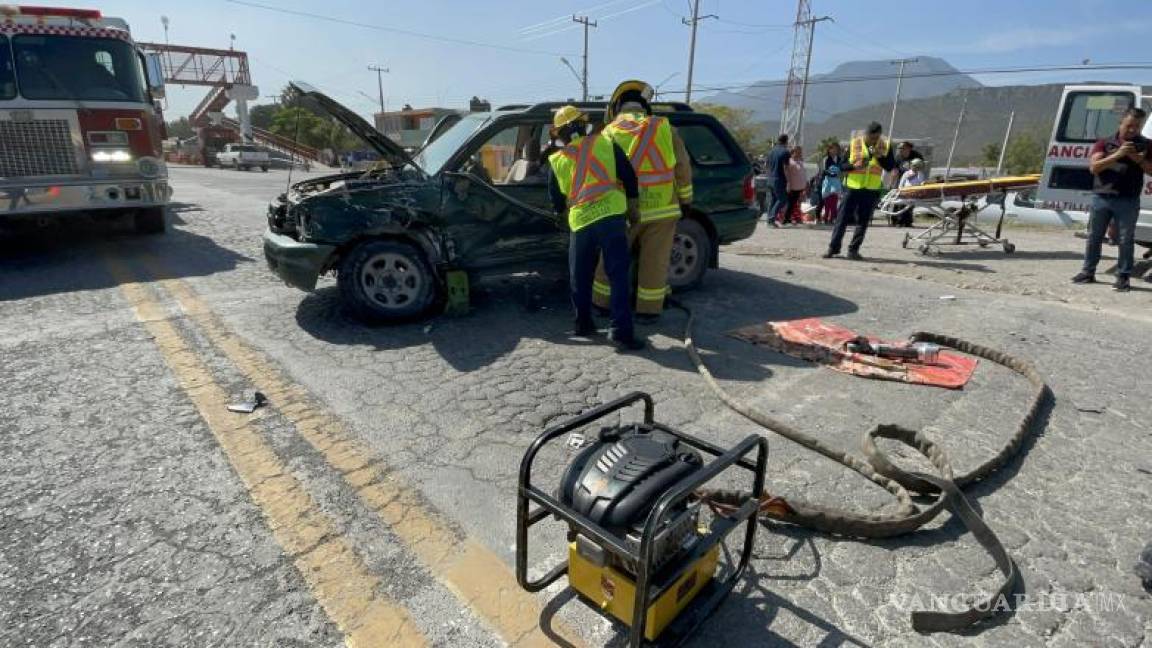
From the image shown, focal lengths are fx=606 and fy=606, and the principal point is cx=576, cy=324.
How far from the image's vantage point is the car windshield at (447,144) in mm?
Result: 5078

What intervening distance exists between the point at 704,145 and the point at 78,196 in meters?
6.98

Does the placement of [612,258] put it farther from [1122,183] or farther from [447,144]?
[1122,183]

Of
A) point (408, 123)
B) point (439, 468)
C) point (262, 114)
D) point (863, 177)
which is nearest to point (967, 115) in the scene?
point (408, 123)

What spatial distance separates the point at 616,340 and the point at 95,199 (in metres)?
6.57

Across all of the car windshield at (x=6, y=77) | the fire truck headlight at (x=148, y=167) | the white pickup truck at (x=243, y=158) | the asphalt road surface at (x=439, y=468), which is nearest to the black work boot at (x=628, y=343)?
the asphalt road surface at (x=439, y=468)

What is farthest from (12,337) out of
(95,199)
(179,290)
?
(95,199)

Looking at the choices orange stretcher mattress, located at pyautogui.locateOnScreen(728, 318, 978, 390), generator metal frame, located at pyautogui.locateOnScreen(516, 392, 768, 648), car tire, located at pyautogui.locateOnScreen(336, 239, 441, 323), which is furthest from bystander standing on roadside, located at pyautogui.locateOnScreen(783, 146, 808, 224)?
generator metal frame, located at pyautogui.locateOnScreen(516, 392, 768, 648)

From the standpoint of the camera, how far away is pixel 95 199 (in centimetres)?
701

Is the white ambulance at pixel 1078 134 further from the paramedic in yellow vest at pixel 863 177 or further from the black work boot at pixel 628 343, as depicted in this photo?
the black work boot at pixel 628 343

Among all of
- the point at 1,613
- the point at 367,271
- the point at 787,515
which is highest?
the point at 367,271

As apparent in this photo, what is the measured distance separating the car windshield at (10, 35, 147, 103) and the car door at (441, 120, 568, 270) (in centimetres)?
532

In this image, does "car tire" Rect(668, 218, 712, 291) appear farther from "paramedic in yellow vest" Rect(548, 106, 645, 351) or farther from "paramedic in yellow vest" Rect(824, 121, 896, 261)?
"paramedic in yellow vest" Rect(824, 121, 896, 261)

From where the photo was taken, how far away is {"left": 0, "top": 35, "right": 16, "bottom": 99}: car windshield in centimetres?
672

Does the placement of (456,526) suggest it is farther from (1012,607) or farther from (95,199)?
(95,199)
